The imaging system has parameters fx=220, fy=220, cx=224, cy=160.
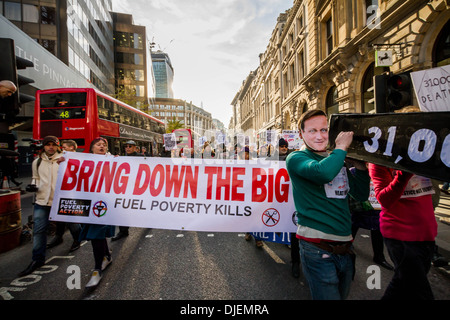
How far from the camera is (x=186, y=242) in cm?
438

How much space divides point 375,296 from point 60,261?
4.62 m

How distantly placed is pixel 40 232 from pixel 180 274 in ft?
7.48

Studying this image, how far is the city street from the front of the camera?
2664 mm

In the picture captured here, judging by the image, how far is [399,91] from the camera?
321 centimetres

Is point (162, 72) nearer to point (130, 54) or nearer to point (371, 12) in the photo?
point (130, 54)

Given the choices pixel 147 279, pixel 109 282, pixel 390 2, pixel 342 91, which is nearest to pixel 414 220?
pixel 147 279

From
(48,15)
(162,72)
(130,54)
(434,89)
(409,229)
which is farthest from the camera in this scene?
(162,72)

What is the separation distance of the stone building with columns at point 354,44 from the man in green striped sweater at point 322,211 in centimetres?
384

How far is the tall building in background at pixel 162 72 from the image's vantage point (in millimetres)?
110062

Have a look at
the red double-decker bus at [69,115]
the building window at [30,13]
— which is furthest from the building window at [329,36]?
the building window at [30,13]

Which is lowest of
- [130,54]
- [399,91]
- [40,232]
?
[40,232]

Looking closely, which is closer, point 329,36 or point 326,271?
point 326,271

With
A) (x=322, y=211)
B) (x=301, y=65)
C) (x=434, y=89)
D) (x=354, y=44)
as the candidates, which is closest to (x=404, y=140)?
(x=322, y=211)

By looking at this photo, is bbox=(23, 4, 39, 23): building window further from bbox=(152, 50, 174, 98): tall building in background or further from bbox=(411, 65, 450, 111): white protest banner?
bbox=(152, 50, 174, 98): tall building in background
